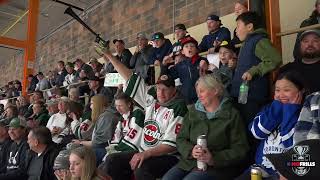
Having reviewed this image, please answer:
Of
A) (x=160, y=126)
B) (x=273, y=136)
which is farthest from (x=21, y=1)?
(x=273, y=136)

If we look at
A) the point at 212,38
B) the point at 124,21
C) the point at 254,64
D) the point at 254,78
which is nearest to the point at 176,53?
the point at 212,38

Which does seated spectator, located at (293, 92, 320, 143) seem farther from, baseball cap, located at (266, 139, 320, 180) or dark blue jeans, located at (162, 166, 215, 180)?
dark blue jeans, located at (162, 166, 215, 180)

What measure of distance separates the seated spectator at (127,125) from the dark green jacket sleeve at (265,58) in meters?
1.00

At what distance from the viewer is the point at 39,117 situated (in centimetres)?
498

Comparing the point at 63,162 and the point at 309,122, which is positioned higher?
the point at 309,122

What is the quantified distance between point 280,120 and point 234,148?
297mm

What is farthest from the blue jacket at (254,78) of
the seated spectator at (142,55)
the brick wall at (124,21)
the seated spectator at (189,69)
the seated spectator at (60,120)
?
the brick wall at (124,21)

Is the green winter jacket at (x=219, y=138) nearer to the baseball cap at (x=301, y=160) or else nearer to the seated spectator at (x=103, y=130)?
the baseball cap at (x=301, y=160)

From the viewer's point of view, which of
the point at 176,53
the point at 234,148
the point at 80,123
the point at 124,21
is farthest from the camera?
the point at 124,21

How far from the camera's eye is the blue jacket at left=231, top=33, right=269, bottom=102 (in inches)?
92.8

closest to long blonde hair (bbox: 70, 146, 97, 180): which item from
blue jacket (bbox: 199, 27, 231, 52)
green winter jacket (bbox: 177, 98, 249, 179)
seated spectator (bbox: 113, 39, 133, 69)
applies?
green winter jacket (bbox: 177, 98, 249, 179)

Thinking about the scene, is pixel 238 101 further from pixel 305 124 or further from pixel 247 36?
pixel 305 124

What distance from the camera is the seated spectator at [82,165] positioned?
2.13 meters

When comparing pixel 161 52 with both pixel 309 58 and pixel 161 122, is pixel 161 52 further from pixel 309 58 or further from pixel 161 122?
pixel 309 58
